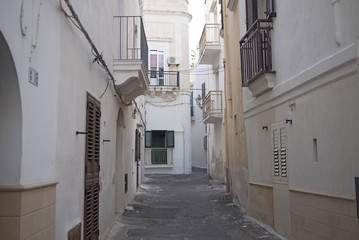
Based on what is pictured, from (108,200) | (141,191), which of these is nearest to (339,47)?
(108,200)

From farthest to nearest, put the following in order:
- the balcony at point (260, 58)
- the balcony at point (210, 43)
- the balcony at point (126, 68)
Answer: the balcony at point (210, 43), the balcony at point (126, 68), the balcony at point (260, 58)

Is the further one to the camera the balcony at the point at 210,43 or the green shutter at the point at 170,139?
the green shutter at the point at 170,139

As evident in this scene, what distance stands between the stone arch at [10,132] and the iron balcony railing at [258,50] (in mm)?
5904

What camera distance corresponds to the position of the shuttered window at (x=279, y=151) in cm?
782

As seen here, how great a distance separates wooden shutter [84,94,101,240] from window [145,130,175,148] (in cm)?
1941

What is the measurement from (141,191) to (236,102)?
6389 millimetres

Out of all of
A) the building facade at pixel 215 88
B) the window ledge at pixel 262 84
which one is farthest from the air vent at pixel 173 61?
the window ledge at pixel 262 84

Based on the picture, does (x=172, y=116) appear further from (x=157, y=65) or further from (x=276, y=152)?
(x=276, y=152)

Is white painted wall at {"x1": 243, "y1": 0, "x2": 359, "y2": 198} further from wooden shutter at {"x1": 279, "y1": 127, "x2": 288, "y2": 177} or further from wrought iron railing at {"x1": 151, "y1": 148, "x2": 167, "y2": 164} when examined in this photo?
wrought iron railing at {"x1": 151, "y1": 148, "x2": 167, "y2": 164}

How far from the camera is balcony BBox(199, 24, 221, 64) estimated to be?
19.7 meters

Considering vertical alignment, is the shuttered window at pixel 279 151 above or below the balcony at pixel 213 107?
below

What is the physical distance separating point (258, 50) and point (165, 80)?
1831 cm

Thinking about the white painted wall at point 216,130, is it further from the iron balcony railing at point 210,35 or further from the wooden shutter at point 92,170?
the wooden shutter at point 92,170

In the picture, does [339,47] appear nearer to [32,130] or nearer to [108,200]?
[32,130]
